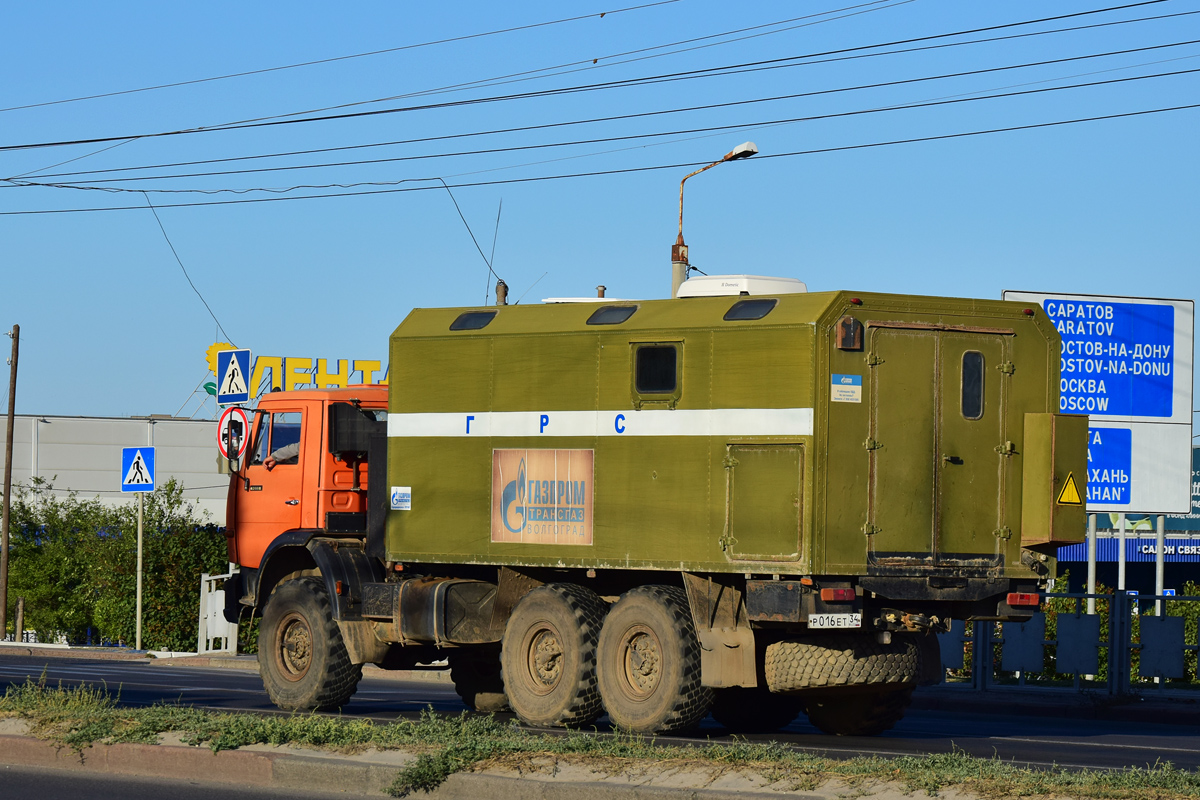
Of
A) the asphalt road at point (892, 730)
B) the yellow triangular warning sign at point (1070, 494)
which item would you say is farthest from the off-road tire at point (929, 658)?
the yellow triangular warning sign at point (1070, 494)

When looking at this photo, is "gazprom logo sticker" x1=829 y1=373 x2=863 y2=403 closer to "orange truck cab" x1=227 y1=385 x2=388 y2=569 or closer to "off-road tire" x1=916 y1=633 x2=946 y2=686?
"off-road tire" x1=916 y1=633 x2=946 y2=686

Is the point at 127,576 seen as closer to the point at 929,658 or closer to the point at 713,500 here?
the point at 713,500

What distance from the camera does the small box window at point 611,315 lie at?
42.3ft

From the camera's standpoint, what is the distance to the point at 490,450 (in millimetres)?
13523

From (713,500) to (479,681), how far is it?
4.35 metres

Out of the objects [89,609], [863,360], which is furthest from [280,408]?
[89,609]

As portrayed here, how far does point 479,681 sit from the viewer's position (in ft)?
50.4

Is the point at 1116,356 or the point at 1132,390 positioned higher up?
the point at 1116,356

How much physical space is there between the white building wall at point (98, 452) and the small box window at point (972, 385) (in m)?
65.4

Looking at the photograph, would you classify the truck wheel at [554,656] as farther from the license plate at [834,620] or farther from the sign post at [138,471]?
the sign post at [138,471]

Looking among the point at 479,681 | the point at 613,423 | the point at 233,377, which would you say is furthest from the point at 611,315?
the point at 233,377

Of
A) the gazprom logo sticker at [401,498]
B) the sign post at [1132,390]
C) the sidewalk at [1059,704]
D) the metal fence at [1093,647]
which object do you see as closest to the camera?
the gazprom logo sticker at [401,498]

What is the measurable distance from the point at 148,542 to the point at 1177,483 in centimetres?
1664

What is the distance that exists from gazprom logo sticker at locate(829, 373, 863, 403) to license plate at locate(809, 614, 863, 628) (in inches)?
61.2
